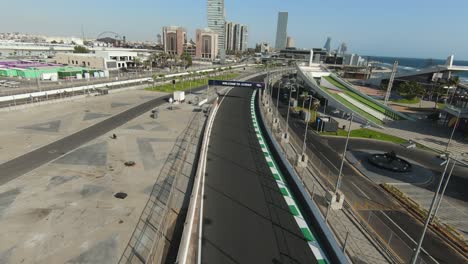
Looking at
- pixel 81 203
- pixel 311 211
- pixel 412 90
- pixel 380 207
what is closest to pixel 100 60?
pixel 81 203

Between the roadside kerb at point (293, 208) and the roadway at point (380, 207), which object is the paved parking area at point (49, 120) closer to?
the roadside kerb at point (293, 208)

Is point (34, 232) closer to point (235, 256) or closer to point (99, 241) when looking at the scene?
point (99, 241)

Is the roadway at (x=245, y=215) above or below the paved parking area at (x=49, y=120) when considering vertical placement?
above

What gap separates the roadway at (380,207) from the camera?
20234mm

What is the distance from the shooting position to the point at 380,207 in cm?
2630

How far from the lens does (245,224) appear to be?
21141 mm

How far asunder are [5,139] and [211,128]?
31.9m

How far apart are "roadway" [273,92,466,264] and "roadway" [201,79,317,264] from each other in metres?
6.82

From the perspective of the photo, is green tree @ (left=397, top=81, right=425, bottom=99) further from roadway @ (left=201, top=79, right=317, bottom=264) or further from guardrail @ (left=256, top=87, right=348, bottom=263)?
roadway @ (left=201, top=79, right=317, bottom=264)

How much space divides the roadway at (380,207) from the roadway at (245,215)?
6823 mm

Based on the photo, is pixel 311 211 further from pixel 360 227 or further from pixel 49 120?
pixel 49 120

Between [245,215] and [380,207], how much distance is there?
15.0 metres

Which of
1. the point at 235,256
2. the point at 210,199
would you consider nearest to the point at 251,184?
the point at 210,199

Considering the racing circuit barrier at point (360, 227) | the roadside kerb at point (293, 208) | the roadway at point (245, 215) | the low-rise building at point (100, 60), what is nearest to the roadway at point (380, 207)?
the racing circuit barrier at point (360, 227)
